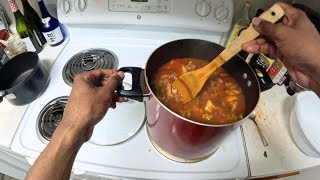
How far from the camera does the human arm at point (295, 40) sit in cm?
55

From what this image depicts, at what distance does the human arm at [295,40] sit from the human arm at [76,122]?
1.11ft

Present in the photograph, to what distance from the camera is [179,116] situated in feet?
1.69

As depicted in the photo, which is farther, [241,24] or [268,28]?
[241,24]

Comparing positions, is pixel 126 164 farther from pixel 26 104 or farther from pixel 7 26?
pixel 7 26

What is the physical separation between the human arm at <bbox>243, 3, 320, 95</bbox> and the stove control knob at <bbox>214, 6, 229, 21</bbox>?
0.25 metres

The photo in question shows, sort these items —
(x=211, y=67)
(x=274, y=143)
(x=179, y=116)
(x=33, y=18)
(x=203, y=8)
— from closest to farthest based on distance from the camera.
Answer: (x=179, y=116) → (x=211, y=67) → (x=274, y=143) → (x=203, y=8) → (x=33, y=18)

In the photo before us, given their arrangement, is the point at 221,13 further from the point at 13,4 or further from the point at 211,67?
the point at 13,4

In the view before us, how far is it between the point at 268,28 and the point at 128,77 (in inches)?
18.2

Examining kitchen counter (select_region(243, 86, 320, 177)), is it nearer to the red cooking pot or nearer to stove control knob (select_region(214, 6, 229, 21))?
the red cooking pot

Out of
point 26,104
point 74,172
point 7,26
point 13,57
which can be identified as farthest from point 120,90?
point 7,26

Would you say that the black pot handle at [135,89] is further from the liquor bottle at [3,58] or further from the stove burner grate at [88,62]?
the liquor bottle at [3,58]

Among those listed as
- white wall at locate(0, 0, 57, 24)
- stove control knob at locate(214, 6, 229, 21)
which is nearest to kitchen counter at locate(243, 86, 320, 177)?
stove control knob at locate(214, 6, 229, 21)

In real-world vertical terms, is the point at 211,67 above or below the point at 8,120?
above

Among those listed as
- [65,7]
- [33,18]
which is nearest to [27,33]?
[33,18]
